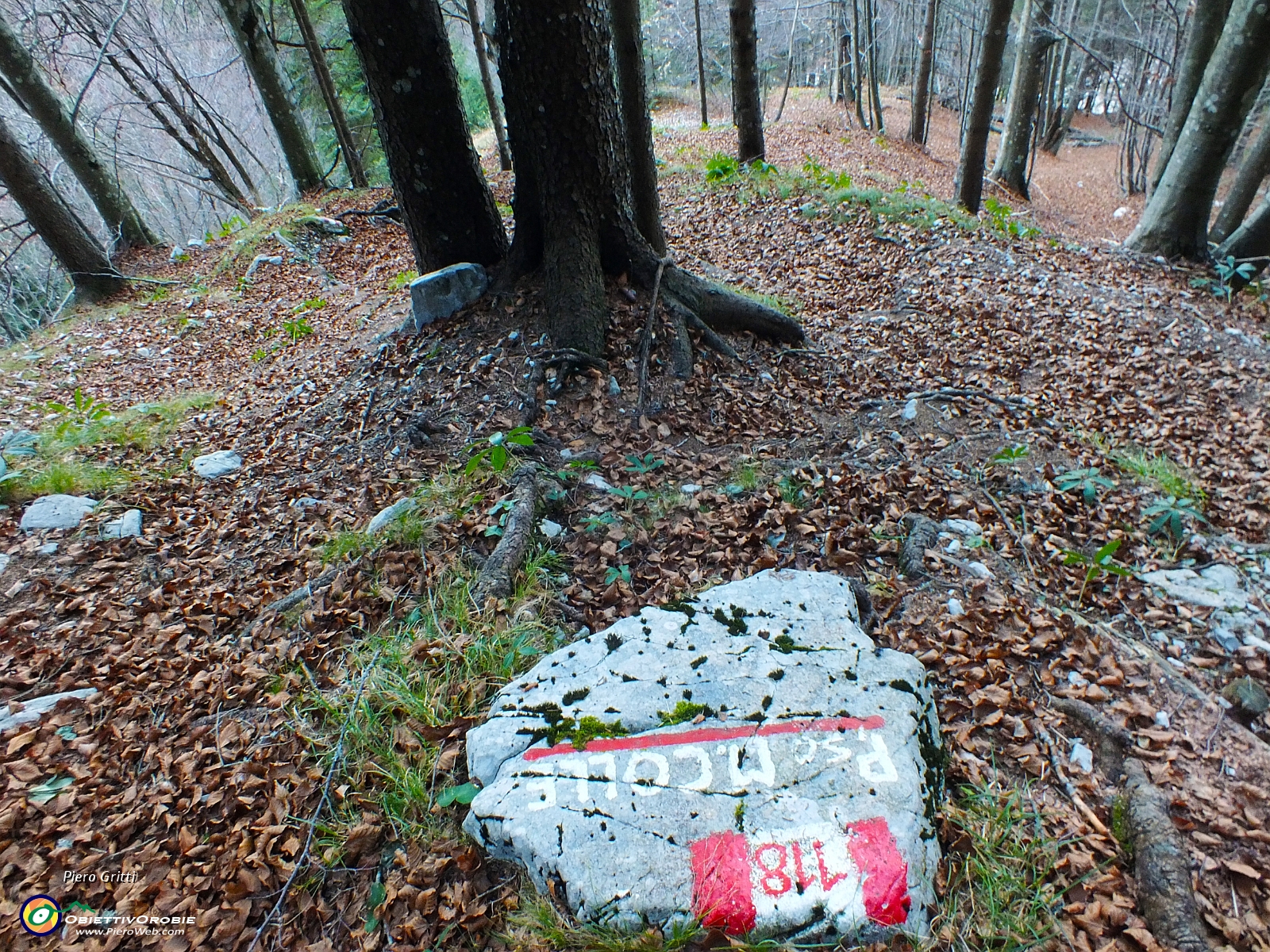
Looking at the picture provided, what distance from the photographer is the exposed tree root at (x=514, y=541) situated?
3121 mm

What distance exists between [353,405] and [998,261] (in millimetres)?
7268

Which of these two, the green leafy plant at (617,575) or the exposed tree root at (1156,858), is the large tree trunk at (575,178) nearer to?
the green leafy plant at (617,575)

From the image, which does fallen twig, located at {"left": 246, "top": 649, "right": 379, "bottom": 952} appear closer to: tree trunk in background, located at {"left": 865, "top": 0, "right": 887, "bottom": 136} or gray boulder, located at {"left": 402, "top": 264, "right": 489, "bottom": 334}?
gray boulder, located at {"left": 402, "top": 264, "right": 489, "bottom": 334}

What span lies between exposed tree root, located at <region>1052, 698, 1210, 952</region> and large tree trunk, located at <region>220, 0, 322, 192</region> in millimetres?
15402

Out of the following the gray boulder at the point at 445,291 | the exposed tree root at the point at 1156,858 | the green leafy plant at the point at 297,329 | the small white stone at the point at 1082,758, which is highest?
the gray boulder at the point at 445,291

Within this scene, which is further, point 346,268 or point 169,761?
point 346,268

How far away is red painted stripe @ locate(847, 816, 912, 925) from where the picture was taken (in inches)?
71.0

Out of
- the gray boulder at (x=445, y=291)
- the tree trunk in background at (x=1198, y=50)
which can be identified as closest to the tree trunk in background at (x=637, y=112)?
the gray boulder at (x=445, y=291)

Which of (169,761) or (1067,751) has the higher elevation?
(169,761)

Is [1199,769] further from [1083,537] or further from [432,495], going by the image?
[432,495]

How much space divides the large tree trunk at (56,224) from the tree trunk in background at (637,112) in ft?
29.0

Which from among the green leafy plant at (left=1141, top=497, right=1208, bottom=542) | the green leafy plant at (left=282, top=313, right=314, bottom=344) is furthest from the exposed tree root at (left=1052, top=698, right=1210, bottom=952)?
the green leafy plant at (left=282, top=313, right=314, bottom=344)

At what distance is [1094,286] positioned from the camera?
659 centimetres

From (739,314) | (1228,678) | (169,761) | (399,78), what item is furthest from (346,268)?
(1228,678)
